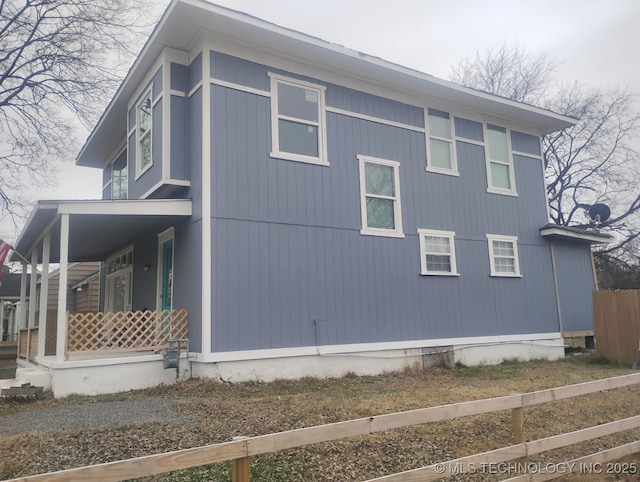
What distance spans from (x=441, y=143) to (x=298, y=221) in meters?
4.70

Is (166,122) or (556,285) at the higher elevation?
(166,122)

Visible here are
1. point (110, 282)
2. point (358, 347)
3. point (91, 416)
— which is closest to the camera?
point (91, 416)

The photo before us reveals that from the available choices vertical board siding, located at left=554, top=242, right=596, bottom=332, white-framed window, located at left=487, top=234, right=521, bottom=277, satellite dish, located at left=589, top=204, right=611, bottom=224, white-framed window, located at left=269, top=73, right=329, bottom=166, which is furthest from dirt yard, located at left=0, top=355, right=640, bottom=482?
satellite dish, located at left=589, top=204, right=611, bottom=224

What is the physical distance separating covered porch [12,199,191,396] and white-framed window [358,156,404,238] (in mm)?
3650

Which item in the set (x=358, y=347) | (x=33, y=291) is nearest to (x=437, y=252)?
(x=358, y=347)

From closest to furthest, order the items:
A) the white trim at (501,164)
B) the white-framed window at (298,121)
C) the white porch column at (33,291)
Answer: the white-framed window at (298,121)
the white porch column at (33,291)
the white trim at (501,164)

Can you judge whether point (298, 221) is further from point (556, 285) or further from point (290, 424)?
point (556, 285)

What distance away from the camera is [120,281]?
577 inches

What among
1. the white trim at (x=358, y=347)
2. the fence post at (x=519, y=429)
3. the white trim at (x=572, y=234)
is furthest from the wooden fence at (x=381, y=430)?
the white trim at (x=572, y=234)

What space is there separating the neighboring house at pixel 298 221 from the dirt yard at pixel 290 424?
107 cm

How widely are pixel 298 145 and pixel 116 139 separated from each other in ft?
22.0

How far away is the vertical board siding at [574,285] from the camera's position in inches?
560

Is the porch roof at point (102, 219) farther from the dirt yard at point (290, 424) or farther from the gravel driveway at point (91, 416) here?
the gravel driveway at point (91, 416)

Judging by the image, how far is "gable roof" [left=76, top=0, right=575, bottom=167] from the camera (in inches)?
361
